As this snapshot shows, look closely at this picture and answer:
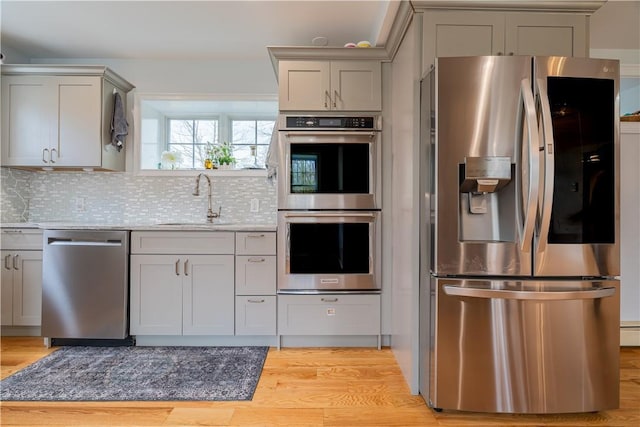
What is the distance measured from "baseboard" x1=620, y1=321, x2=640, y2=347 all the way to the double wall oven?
1.91m

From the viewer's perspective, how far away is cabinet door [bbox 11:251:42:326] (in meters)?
2.69

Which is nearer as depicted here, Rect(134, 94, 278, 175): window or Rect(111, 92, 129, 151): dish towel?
Rect(111, 92, 129, 151): dish towel

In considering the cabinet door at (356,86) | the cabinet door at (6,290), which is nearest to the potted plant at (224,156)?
the cabinet door at (356,86)

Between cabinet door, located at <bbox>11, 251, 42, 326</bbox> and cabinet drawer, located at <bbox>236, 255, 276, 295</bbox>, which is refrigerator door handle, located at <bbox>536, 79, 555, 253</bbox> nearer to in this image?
cabinet drawer, located at <bbox>236, 255, 276, 295</bbox>

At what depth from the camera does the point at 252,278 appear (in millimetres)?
2592

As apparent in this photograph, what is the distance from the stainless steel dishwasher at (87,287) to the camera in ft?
8.34

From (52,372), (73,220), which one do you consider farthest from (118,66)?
(52,372)

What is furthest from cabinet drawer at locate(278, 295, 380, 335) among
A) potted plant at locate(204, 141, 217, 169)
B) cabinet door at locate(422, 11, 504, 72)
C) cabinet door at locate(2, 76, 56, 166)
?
cabinet door at locate(2, 76, 56, 166)

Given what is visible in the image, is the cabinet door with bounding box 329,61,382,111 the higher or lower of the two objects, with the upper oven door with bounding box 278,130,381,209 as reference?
higher

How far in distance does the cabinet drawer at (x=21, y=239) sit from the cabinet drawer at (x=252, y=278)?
157 cm

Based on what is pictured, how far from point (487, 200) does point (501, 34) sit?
95cm

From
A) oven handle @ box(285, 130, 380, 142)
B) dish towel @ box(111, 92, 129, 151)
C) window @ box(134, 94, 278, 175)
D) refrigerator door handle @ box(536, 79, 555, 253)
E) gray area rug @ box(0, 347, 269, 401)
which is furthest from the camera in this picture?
window @ box(134, 94, 278, 175)

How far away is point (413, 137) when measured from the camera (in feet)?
6.38

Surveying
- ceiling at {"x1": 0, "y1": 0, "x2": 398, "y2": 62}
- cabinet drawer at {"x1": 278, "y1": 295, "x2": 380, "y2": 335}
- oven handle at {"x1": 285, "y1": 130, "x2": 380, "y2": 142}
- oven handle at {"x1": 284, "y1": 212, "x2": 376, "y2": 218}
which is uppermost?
ceiling at {"x1": 0, "y1": 0, "x2": 398, "y2": 62}
